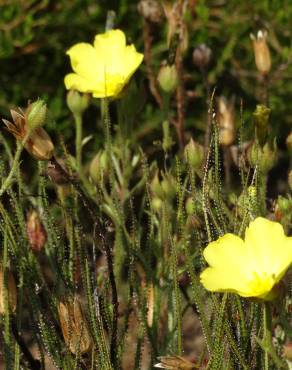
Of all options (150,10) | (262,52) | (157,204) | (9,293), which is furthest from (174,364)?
(150,10)

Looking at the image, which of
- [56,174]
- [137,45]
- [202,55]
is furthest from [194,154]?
[137,45]

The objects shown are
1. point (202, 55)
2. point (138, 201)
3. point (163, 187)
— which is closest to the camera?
point (163, 187)

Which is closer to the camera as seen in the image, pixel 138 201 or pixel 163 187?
pixel 163 187

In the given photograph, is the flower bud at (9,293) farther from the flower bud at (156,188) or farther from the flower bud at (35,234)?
the flower bud at (156,188)

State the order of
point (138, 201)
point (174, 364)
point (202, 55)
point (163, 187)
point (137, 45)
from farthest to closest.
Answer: point (138, 201) → point (137, 45) → point (202, 55) → point (163, 187) → point (174, 364)

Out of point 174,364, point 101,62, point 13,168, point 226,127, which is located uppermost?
point 101,62

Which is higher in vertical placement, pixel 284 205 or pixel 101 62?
pixel 101 62

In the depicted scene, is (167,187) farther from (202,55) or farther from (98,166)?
(202,55)

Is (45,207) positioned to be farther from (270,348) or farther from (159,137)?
(159,137)
